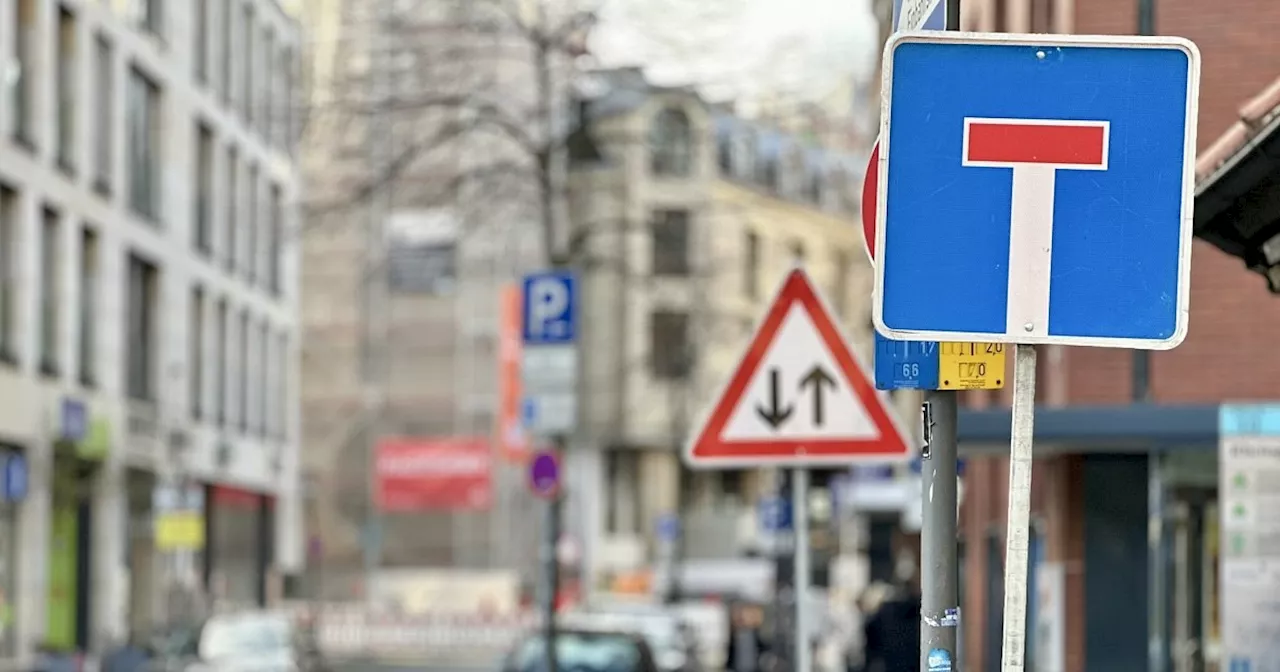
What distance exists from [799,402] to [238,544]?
50873mm

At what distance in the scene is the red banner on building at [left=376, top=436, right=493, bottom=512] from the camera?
7900cm

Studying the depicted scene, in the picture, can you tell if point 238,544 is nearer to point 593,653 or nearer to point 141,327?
point 141,327

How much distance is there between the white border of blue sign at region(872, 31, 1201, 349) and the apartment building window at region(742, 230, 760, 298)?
70589 mm

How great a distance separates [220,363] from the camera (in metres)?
55.5

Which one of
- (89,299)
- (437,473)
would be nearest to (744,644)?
(89,299)

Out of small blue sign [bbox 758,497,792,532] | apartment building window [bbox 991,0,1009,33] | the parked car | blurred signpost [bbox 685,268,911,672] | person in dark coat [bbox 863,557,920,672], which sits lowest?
the parked car

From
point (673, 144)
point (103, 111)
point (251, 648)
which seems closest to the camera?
point (251, 648)

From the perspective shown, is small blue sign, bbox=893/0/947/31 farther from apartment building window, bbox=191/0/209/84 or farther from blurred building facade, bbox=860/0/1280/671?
apartment building window, bbox=191/0/209/84

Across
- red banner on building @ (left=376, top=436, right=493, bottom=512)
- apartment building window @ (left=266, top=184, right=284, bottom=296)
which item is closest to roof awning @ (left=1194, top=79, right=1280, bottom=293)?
apartment building window @ (left=266, top=184, right=284, bottom=296)

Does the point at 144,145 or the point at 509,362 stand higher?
the point at 144,145

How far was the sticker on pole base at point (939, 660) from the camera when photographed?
5.47 m

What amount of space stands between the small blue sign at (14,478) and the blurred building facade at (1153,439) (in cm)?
2146

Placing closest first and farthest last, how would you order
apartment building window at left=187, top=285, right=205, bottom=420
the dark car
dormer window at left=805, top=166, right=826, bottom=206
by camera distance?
the dark car < apartment building window at left=187, top=285, right=205, bottom=420 < dormer window at left=805, top=166, right=826, bottom=206

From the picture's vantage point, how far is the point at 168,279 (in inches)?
1932
